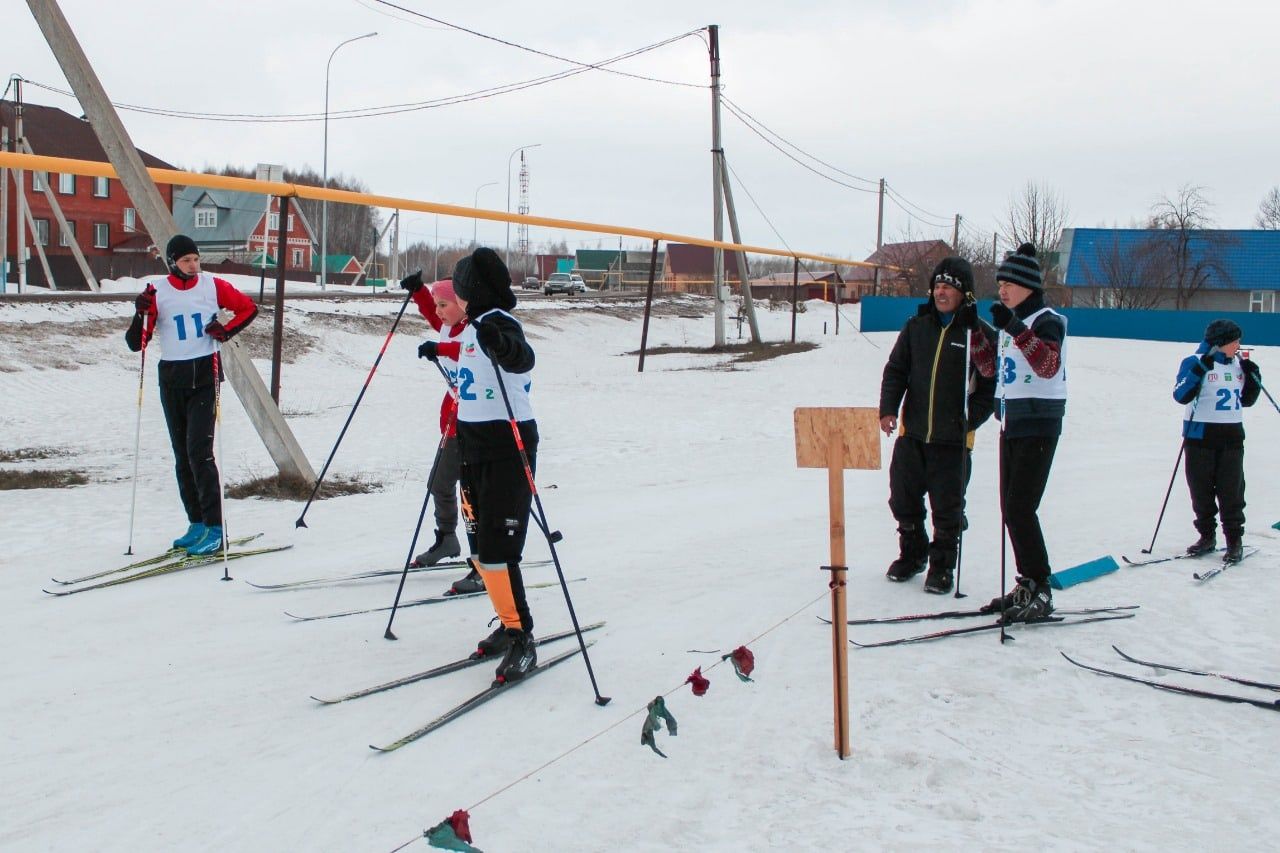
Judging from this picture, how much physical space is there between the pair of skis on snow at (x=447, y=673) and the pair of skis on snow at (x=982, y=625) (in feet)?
4.55

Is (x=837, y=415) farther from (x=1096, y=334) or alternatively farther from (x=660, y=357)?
(x=1096, y=334)

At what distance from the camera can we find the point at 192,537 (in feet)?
21.1

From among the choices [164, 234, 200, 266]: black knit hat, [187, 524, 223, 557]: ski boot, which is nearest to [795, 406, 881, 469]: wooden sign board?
[187, 524, 223, 557]: ski boot

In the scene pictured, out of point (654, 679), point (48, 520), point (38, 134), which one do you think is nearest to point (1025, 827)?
point (654, 679)

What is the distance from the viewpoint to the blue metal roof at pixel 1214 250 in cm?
4888

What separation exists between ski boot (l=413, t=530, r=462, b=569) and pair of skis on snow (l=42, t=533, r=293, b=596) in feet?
3.66

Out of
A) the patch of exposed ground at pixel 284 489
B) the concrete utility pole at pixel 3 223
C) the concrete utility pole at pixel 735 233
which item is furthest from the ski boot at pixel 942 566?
the concrete utility pole at pixel 3 223

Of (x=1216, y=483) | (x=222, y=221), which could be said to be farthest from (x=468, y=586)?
(x=222, y=221)

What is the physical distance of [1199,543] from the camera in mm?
6883

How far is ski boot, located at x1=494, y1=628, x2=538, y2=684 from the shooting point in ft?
13.9

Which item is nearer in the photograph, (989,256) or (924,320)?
(924,320)

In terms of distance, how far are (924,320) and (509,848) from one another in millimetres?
3766

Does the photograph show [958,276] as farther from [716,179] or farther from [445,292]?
[716,179]

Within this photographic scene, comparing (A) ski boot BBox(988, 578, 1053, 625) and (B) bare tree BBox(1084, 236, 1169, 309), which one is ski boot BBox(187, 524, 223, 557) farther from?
(B) bare tree BBox(1084, 236, 1169, 309)
